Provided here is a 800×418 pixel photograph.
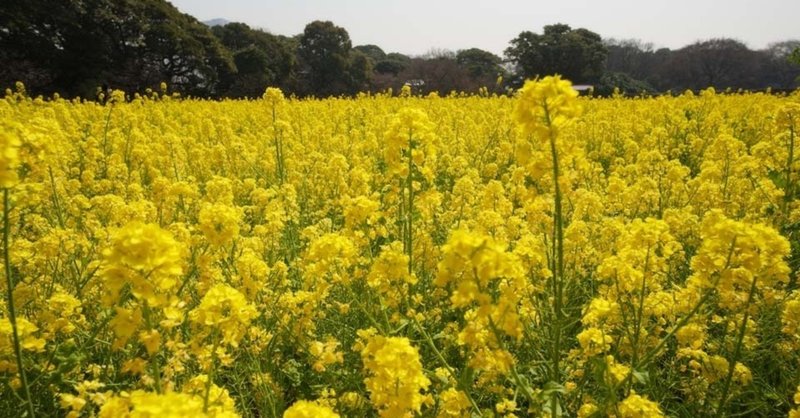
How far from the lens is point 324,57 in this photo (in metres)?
34.1

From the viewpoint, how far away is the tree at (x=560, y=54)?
134 ft

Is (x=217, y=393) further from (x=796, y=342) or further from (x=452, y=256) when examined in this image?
(x=796, y=342)

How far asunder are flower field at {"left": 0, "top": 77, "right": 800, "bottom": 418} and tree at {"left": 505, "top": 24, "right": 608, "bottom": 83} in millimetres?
38465

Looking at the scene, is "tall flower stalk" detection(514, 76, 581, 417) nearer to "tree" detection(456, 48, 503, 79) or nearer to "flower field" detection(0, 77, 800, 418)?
"flower field" detection(0, 77, 800, 418)

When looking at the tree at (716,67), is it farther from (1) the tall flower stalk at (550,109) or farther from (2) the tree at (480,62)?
(1) the tall flower stalk at (550,109)

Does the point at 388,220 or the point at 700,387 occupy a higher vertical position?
the point at 388,220

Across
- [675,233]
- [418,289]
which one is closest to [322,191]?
[418,289]

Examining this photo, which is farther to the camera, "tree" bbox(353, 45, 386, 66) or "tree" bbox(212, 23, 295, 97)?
"tree" bbox(353, 45, 386, 66)

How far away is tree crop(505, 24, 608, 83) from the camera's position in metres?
40.8

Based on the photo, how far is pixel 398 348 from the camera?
168 cm

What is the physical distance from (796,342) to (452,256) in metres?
2.20

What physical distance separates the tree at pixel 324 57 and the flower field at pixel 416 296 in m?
28.9

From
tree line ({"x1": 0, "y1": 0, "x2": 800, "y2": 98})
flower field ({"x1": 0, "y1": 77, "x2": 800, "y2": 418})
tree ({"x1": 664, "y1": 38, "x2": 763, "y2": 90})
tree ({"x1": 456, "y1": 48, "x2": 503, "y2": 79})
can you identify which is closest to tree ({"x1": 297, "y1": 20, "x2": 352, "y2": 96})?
tree line ({"x1": 0, "y1": 0, "x2": 800, "y2": 98})

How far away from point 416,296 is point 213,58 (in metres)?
25.4
